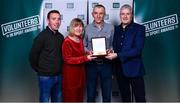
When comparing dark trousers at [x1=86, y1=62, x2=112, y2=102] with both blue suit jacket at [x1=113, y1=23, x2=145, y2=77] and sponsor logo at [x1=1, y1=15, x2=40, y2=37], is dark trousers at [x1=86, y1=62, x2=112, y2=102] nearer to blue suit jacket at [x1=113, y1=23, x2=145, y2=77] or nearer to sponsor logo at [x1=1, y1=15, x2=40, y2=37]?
blue suit jacket at [x1=113, y1=23, x2=145, y2=77]

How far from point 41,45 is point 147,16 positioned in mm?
1560

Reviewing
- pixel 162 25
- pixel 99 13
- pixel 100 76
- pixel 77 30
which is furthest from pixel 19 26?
pixel 162 25

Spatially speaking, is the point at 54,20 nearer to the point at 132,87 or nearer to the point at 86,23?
the point at 86,23

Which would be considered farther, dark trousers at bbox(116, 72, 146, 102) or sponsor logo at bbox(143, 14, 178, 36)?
sponsor logo at bbox(143, 14, 178, 36)

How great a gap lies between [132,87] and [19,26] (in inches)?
66.5

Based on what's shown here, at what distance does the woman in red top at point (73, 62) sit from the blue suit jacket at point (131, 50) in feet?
1.27

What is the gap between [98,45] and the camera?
3918mm

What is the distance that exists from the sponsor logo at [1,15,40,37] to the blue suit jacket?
1.25 meters

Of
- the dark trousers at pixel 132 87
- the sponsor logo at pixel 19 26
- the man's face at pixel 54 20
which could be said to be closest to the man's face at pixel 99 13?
the man's face at pixel 54 20

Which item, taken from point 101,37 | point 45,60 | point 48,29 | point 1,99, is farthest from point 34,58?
point 1,99

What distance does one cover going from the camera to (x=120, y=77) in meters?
4.03

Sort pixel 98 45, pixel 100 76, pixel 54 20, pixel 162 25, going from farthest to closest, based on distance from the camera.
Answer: pixel 162 25
pixel 100 76
pixel 98 45
pixel 54 20

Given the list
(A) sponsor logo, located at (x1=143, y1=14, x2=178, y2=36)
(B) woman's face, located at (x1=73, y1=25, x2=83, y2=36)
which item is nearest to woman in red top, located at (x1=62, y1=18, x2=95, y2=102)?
(B) woman's face, located at (x1=73, y1=25, x2=83, y2=36)

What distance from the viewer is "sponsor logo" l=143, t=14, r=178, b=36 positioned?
4.55 m
